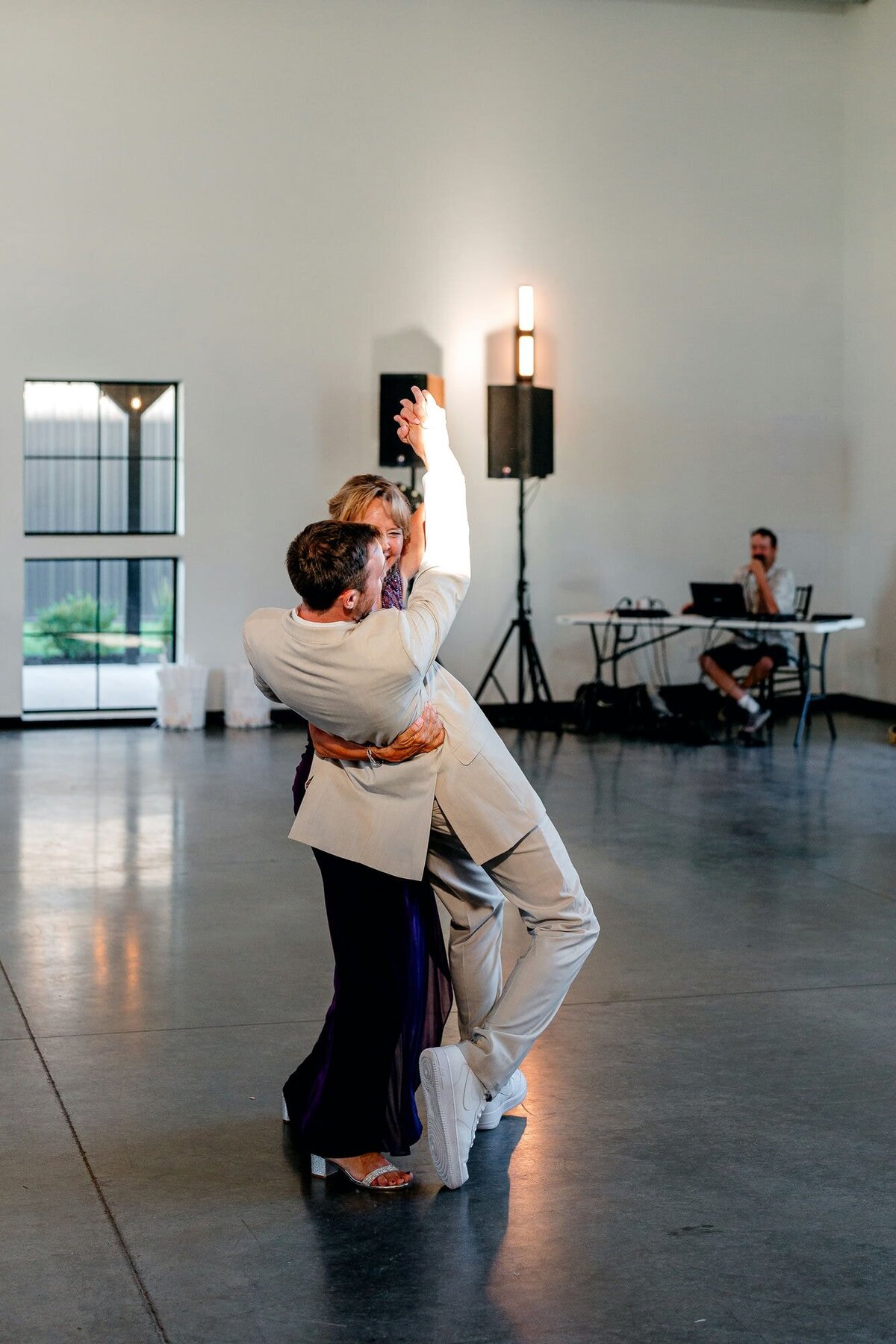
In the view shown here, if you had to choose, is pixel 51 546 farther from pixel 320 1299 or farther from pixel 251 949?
pixel 320 1299

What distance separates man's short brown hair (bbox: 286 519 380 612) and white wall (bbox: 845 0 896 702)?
805 centimetres

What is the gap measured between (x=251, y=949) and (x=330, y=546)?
2.15 m

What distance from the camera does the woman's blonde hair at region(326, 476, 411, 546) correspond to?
2.83m

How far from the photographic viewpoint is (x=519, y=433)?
9367 millimetres

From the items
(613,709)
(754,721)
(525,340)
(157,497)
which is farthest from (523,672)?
(157,497)

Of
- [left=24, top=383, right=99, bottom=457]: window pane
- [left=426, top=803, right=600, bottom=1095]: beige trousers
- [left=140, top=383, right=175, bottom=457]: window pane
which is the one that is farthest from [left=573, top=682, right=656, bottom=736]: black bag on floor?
[left=426, top=803, right=600, bottom=1095]: beige trousers

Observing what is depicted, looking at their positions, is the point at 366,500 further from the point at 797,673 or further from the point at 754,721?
the point at 797,673

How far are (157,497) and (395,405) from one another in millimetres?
1601

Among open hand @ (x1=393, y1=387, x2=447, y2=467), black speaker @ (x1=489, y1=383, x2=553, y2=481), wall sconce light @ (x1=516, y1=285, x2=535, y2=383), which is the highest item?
wall sconce light @ (x1=516, y1=285, x2=535, y2=383)

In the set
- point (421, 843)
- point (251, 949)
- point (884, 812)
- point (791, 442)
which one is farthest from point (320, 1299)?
point (791, 442)

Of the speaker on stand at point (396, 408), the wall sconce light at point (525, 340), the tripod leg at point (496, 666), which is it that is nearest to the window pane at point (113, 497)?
the speaker on stand at point (396, 408)

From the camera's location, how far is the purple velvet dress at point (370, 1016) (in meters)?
2.77

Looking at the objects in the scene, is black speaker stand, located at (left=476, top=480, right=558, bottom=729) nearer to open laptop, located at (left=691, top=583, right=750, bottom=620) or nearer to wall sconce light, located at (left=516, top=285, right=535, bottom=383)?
wall sconce light, located at (left=516, top=285, right=535, bottom=383)

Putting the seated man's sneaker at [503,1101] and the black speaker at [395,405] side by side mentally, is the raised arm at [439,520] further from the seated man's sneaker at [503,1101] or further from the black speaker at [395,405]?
the black speaker at [395,405]
